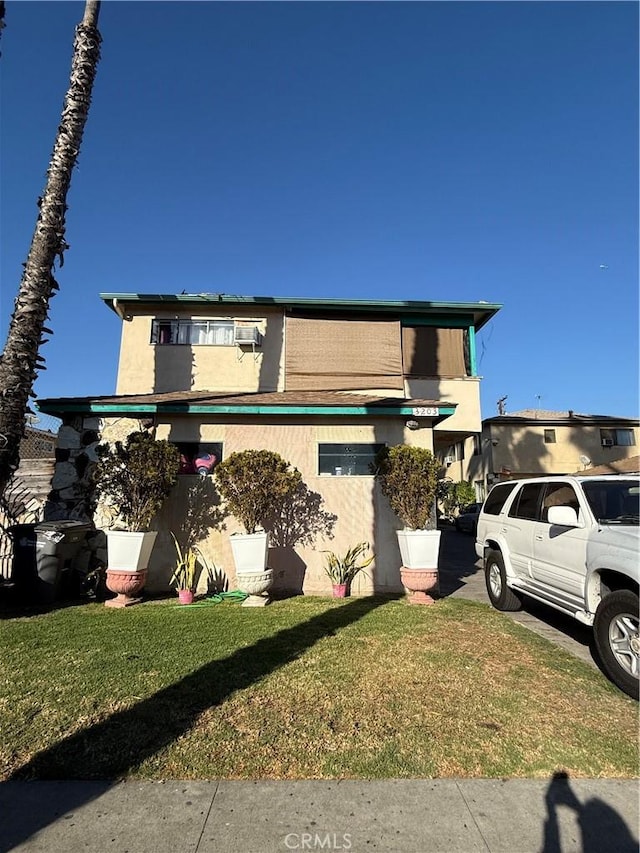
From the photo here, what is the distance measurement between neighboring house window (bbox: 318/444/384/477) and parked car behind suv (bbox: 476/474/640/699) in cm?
255

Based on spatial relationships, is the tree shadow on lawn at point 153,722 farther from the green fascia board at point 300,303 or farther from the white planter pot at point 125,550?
the green fascia board at point 300,303

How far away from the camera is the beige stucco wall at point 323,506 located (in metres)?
8.96

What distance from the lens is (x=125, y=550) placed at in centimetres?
773

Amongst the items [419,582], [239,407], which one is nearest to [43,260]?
[239,407]

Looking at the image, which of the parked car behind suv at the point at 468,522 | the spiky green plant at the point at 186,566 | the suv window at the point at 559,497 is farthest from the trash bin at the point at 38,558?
the parked car behind suv at the point at 468,522

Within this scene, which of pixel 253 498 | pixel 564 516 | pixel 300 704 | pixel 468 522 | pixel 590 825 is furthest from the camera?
pixel 468 522

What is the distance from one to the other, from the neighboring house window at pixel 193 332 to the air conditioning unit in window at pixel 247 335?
1.21ft

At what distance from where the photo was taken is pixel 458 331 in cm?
1350

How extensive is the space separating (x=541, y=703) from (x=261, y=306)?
1108 cm

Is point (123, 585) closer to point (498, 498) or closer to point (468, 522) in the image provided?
point (498, 498)

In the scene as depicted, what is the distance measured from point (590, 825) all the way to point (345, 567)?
20.1 ft

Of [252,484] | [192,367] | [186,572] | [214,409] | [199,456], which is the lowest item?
[186,572]

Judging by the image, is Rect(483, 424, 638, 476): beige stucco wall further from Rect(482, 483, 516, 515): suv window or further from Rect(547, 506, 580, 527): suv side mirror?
Rect(547, 506, 580, 527): suv side mirror

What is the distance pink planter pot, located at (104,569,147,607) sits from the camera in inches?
301
